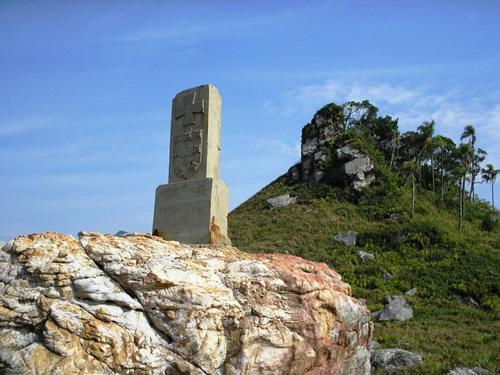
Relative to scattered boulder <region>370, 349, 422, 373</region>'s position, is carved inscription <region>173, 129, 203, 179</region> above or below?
above

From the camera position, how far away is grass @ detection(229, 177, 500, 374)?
14.7m

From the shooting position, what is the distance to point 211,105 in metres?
10.2

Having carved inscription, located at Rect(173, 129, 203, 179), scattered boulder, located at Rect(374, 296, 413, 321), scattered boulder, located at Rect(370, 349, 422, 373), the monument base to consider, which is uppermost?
carved inscription, located at Rect(173, 129, 203, 179)

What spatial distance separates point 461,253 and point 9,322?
1125 inches

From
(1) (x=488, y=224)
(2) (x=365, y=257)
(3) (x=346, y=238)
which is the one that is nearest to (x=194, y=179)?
(2) (x=365, y=257)

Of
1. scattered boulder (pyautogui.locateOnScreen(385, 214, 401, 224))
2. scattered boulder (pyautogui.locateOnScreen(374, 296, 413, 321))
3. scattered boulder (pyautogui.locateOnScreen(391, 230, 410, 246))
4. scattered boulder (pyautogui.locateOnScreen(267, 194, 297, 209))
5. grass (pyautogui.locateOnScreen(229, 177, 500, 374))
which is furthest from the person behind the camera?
scattered boulder (pyautogui.locateOnScreen(267, 194, 297, 209))

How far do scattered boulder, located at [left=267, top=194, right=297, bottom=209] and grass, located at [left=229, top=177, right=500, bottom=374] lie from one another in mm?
799

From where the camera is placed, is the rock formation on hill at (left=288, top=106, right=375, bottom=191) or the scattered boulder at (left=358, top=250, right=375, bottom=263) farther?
the rock formation on hill at (left=288, top=106, right=375, bottom=191)

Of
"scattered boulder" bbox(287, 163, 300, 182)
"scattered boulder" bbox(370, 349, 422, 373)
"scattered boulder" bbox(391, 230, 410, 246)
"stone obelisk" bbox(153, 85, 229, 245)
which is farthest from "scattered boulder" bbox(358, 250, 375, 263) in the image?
"stone obelisk" bbox(153, 85, 229, 245)

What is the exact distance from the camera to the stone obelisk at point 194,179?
9438 millimetres

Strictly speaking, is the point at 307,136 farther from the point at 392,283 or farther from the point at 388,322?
the point at 388,322

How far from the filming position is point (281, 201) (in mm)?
44281

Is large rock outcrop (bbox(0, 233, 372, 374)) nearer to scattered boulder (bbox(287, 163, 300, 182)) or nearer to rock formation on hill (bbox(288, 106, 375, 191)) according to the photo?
rock formation on hill (bbox(288, 106, 375, 191))

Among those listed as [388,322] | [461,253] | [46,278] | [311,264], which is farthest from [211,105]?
[461,253]
